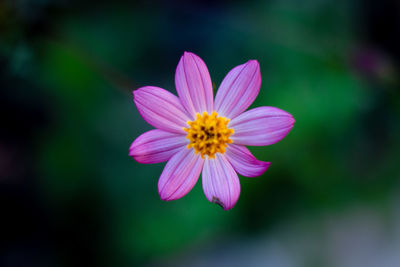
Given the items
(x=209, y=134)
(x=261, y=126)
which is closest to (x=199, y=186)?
(x=209, y=134)

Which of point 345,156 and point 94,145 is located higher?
point 345,156

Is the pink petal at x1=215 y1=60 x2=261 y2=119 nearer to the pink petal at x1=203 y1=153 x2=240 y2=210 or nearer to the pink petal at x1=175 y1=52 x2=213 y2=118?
the pink petal at x1=175 y1=52 x2=213 y2=118

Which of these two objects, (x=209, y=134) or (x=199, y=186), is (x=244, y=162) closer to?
(x=209, y=134)

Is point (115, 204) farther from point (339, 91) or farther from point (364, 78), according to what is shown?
point (364, 78)

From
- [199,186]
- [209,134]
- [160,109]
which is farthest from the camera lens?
[199,186]

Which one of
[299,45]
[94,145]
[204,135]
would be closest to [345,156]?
[299,45]

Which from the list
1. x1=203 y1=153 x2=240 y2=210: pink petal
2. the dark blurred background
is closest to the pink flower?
x1=203 y1=153 x2=240 y2=210: pink petal
